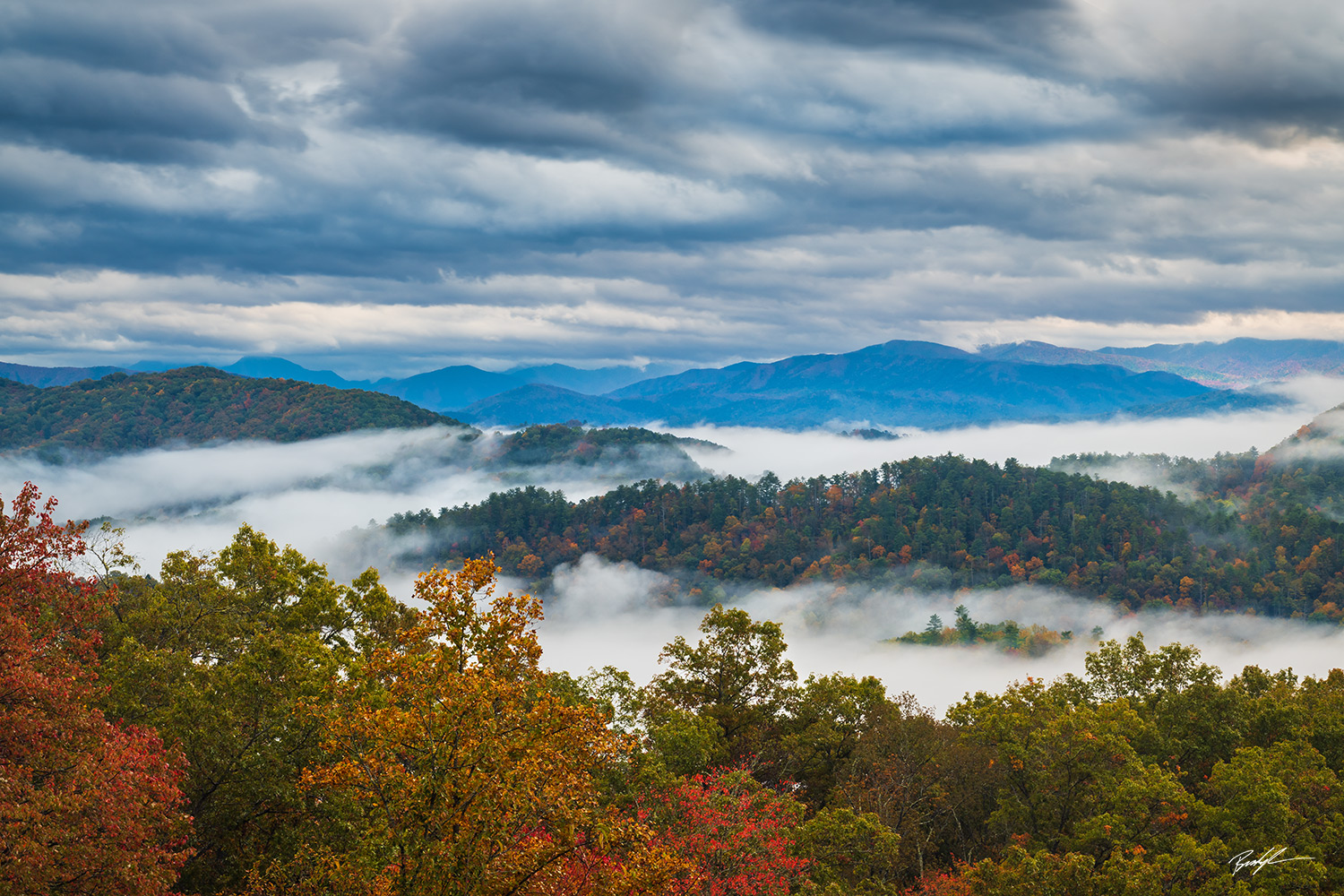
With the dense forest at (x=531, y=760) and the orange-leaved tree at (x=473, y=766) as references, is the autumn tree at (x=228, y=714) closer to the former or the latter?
the dense forest at (x=531, y=760)

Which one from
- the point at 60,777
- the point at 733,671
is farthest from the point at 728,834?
the point at 733,671

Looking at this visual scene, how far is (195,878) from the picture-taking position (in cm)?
2189

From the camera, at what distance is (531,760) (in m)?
14.1

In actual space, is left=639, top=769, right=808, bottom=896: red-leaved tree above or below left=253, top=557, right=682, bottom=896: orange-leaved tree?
below

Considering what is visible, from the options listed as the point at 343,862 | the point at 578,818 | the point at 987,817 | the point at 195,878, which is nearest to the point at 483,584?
the point at 578,818

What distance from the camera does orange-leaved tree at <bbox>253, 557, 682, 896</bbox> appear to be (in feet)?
45.8

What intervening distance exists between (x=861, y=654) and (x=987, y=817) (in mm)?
146697

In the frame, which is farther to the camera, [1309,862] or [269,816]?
[1309,862]

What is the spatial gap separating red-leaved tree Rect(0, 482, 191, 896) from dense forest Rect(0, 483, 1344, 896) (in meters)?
0.06

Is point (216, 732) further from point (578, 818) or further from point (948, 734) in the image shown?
point (948, 734)
